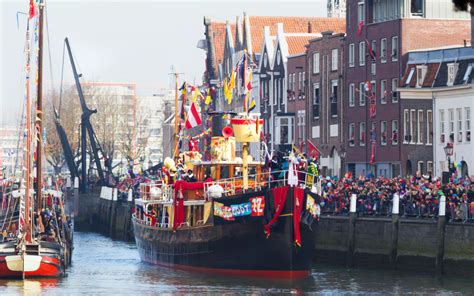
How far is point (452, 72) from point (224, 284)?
31457mm

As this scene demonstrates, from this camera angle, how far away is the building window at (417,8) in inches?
3834

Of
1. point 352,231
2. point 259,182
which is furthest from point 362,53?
point 259,182

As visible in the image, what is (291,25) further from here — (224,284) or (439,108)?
Answer: (224,284)

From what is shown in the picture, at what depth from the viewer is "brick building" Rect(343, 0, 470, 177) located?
319 feet

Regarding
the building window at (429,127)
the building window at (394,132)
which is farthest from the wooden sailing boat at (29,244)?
the building window at (394,132)

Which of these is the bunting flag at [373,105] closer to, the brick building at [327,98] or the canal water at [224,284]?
the brick building at [327,98]

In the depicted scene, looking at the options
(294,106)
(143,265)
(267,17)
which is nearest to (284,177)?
(143,265)

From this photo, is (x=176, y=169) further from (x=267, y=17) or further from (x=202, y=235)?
(x=267, y=17)

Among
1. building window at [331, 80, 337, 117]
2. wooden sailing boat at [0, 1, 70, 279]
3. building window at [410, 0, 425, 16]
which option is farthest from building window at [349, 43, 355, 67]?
wooden sailing boat at [0, 1, 70, 279]

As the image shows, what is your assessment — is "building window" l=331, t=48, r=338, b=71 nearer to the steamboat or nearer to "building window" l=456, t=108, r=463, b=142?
"building window" l=456, t=108, r=463, b=142

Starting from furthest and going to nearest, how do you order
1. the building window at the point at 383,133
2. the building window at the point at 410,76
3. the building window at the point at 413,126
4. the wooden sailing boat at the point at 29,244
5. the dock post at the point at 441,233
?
the building window at the point at 383,133 → the building window at the point at 413,126 → the building window at the point at 410,76 → the dock post at the point at 441,233 → the wooden sailing boat at the point at 29,244

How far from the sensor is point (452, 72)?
90.4 m

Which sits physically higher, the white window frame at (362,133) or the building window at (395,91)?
the building window at (395,91)

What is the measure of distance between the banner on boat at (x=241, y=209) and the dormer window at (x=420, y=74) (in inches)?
1172
